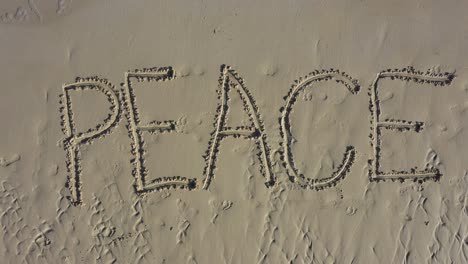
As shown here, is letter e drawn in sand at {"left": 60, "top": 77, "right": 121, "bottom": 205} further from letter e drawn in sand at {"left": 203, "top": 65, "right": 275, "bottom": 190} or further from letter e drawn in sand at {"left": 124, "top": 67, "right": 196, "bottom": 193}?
letter e drawn in sand at {"left": 203, "top": 65, "right": 275, "bottom": 190}

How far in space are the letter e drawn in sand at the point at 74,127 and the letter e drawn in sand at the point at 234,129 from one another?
90 cm

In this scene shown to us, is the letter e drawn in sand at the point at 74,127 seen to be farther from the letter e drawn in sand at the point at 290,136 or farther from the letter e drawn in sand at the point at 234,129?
the letter e drawn in sand at the point at 290,136

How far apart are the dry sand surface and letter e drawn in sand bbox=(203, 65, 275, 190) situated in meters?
0.01

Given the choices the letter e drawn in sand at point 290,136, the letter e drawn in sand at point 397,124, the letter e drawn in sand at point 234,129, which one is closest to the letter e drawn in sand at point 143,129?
the letter e drawn in sand at point 234,129

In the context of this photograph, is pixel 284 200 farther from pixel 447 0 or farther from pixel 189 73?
pixel 447 0

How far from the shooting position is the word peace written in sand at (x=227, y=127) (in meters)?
3.36

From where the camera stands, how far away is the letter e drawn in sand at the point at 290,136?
11.0 ft

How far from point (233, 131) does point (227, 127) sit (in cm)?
6

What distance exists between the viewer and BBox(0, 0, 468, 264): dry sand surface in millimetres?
3324

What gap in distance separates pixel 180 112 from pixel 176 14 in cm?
91

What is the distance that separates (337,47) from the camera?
3461 millimetres

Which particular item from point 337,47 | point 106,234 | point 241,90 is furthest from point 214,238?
point 337,47

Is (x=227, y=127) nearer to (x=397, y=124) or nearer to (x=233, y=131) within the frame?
(x=233, y=131)

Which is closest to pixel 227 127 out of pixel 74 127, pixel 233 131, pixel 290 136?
pixel 233 131
